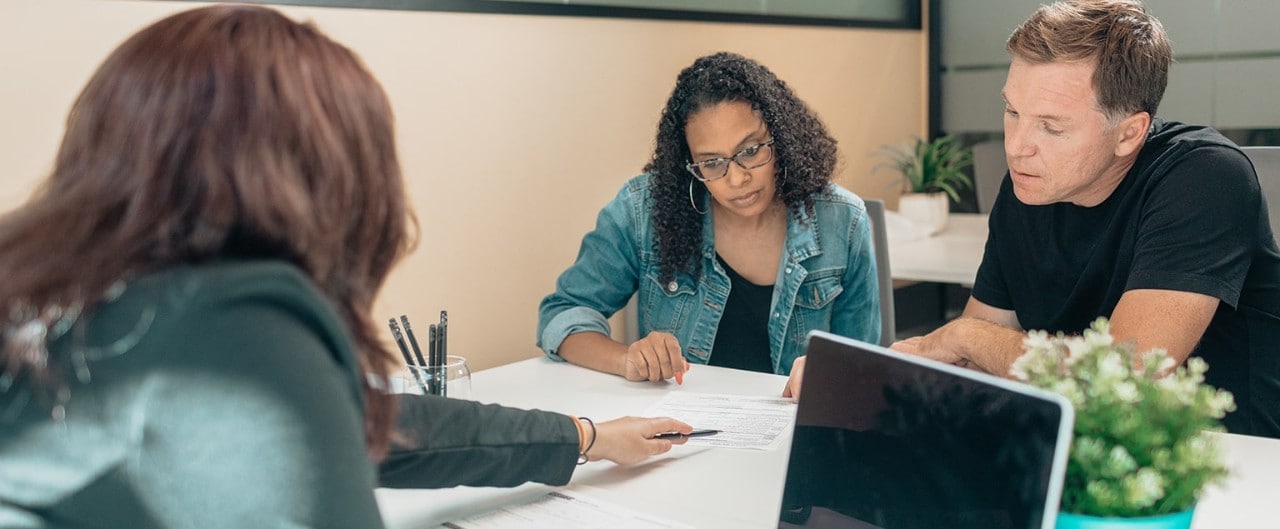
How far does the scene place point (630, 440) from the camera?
1481 mm

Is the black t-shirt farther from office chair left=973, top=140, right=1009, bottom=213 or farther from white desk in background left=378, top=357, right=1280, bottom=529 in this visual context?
office chair left=973, top=140, right=1009, bottom=213

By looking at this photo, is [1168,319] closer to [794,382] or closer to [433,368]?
[794,382]

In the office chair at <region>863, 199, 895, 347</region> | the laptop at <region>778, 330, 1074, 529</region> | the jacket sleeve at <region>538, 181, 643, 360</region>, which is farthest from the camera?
the office chair at <region>863, 199, 895, 347</region>

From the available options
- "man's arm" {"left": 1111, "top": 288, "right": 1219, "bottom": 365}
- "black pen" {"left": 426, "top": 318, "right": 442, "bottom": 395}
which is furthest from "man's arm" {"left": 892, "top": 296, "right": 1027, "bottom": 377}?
"black pen" {"left": 426, "top": 318, "right": 442, "bottom": 395}

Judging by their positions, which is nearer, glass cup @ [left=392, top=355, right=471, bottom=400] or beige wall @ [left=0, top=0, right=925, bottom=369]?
glass cup @ [left=392, top=355, right=471, bottom=400]

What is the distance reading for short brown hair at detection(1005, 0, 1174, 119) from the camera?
179 cm

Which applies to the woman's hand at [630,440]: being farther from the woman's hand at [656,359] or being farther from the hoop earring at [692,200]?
the hoop earring at [692,200]

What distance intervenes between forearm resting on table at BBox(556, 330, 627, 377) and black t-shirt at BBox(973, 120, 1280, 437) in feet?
2.35

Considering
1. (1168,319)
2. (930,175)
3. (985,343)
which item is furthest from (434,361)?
(930,175)

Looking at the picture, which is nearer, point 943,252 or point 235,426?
point 235,426

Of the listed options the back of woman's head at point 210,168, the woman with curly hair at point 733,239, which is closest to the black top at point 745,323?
the woman with curly hair at point 733,239

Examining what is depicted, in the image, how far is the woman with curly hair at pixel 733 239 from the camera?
7.32 feet

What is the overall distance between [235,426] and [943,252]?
2939mm

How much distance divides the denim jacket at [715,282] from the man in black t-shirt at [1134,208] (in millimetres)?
401
